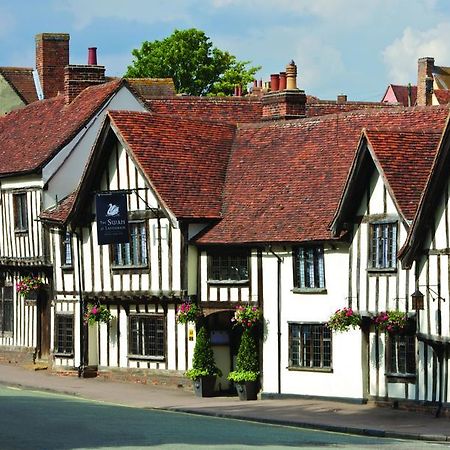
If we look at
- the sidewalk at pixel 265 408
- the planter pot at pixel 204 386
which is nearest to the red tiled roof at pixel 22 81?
the sidewalk at pixel 265 408

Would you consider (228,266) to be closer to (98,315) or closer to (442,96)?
(98,315)

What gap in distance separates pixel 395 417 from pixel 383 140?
688cm

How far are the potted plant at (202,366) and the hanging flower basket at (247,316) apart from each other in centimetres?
135

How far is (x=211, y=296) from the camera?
40.6m

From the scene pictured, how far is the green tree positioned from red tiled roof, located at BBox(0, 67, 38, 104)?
26.3m

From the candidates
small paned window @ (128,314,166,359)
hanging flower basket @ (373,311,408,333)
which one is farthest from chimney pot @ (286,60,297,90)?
hanging flower basket @ (373,311,408,333)

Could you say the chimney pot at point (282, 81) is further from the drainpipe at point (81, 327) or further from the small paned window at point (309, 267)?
the small paned window at point (309, 267)

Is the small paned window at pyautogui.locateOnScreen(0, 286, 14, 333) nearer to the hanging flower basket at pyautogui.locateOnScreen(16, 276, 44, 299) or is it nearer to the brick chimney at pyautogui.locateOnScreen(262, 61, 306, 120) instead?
the hanging flower basket at pyautogui.locateOnScreen(16, 276, 44, 299)

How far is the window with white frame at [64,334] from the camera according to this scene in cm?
4569

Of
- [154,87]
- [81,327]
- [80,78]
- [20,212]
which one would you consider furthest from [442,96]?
[81,327]

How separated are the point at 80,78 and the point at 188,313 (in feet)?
46.2

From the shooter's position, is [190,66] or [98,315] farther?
[190,66]

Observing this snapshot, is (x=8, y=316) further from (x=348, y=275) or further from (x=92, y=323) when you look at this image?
(x=348, y=275)

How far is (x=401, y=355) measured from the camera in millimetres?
35906
